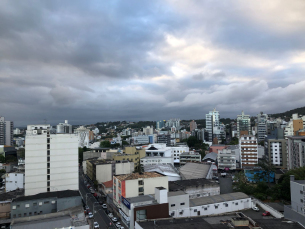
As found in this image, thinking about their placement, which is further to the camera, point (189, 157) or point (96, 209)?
point (189, 157)

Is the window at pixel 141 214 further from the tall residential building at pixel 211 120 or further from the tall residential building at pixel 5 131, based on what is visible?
the tall residential building at pixel 5 131

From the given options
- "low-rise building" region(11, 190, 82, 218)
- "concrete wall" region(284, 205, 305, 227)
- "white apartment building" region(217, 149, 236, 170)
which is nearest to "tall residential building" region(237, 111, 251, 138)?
"white apartment building" region(217, 149, 236, 170)

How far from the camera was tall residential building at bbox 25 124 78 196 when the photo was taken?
2595cm

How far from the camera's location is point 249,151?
46.4m

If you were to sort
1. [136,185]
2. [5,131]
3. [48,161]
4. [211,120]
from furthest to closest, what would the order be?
[211,120], [5,131], [48,161], [136,185]

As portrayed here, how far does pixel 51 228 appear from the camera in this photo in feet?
50.2

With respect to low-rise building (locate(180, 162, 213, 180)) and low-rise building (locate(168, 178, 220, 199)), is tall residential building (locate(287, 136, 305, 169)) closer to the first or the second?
low-rise building (locate(180, 162, 213, 180))

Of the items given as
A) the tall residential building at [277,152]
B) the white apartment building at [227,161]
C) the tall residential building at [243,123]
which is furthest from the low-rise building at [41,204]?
the tall residential building at [243,123]

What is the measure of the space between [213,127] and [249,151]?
155 ft

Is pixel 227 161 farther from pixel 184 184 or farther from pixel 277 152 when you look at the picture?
pixel 184 184

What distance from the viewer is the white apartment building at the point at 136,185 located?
22406mm

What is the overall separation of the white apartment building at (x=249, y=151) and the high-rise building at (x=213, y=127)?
42376 mm

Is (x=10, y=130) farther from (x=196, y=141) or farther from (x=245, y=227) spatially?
(x=245, y=227)

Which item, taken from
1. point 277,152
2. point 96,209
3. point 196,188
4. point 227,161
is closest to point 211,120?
point 227,161
